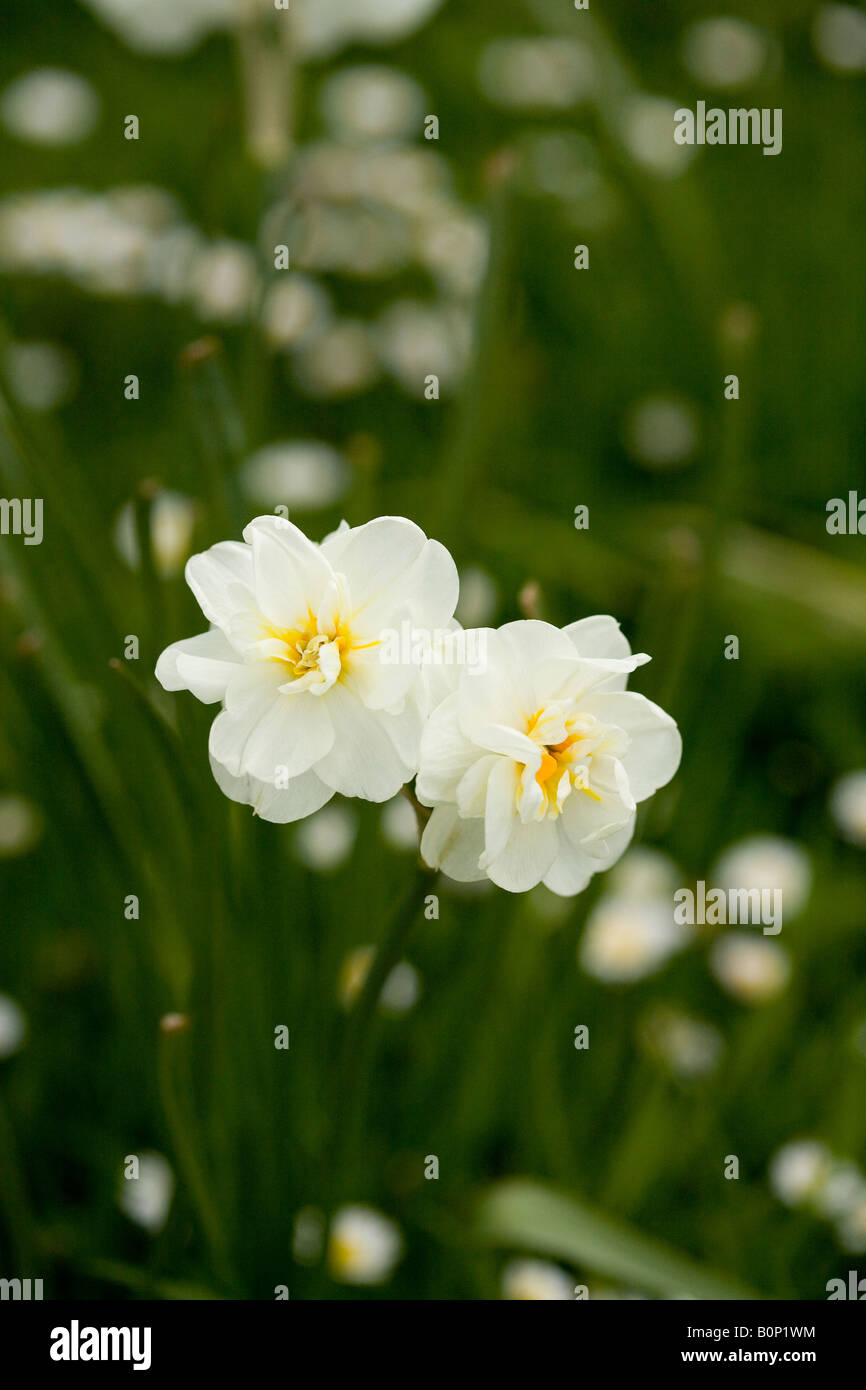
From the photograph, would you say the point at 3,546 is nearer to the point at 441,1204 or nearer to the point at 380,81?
the point at 441,1204

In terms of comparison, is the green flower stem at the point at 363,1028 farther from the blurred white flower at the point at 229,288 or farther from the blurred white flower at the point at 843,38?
the blurred white flower at the point at 843,38

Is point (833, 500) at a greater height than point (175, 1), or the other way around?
point (175, 1)

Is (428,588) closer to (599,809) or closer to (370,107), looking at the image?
(599,809)

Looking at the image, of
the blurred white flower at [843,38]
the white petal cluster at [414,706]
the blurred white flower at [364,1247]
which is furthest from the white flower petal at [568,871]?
the blurred white flower at [843,38]

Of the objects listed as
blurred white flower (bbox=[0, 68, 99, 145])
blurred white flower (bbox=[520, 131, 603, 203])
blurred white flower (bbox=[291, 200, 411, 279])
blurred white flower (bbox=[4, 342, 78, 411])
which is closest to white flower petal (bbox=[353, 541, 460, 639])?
blurred white flower (bbox=[291, 200, 411, 279])

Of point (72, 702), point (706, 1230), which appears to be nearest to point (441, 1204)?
point (706, 1230)

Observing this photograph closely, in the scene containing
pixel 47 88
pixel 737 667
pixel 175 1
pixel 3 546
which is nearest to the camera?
pixel 3 546

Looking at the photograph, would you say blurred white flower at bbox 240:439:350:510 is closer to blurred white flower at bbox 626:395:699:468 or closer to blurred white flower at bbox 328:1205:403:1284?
blurred white flower at bbox 626:395:699:468
